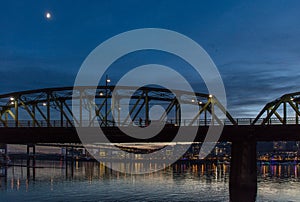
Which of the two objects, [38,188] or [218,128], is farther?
[38,188]

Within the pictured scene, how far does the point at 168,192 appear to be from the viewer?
78.6 metres

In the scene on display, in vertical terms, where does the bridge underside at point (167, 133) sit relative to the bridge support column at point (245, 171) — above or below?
above

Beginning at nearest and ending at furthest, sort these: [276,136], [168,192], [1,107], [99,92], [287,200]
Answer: [287,200] → [276,136] → [168,192] → [99,92] → [1,107]

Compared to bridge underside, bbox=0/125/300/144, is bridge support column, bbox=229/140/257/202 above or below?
below

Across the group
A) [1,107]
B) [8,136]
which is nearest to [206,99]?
[8,136]

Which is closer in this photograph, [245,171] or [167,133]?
[167,133]

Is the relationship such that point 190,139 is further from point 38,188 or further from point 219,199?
point 38,188

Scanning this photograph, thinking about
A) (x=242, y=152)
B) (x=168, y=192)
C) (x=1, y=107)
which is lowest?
(x=168, y=192)

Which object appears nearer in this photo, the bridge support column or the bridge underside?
the bridge underside

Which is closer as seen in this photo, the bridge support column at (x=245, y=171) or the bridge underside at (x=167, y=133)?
the bridge underside at (x=167, y=133)

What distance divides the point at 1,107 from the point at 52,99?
16.0m

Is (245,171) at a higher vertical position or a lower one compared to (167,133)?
lower

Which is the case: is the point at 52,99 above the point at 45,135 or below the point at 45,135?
above

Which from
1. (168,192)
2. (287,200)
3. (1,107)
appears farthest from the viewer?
(1,107)
